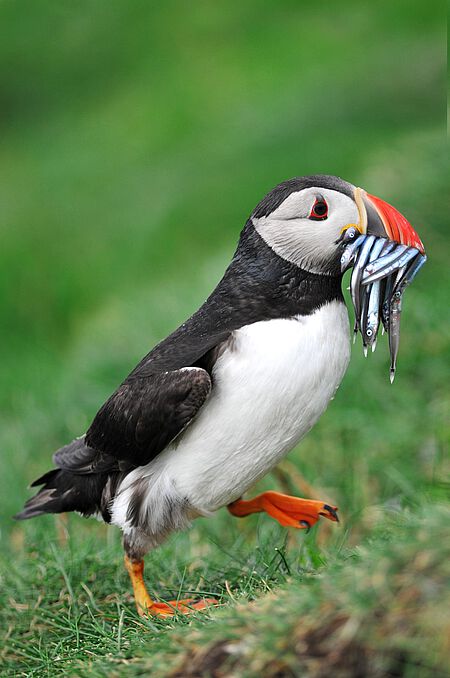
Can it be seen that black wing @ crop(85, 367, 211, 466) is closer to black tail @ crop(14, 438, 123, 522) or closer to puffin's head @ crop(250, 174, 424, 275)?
black tail @ crop(14, 438, 123, 522)

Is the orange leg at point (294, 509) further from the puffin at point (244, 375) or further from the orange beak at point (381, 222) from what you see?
the orange beak at point (381, 222)

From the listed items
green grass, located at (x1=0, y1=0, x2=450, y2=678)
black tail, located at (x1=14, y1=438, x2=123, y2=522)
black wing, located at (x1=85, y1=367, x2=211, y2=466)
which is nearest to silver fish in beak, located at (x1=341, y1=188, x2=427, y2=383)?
black wing, located at (x1=85, y1=367, x2=211, y2=466)

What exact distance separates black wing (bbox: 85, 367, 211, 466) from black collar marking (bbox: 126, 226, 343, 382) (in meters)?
0.07

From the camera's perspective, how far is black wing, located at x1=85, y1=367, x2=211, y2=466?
12.1 ft

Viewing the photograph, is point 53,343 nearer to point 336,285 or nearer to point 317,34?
point 317,34

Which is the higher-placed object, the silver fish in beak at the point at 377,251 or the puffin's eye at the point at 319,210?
the puffin's eye at the point at 319,210

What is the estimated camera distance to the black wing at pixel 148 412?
3688 mm

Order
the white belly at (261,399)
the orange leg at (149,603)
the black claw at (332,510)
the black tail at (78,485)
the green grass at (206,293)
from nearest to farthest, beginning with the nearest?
the green grass at (206,293)
the white belly at (261,399)
the orange leg at (149,603)
the black claw at (332,510)
the black tail at (78,485)

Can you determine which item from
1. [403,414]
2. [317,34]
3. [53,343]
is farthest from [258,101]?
[403,414]

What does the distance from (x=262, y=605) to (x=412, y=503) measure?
1.55m

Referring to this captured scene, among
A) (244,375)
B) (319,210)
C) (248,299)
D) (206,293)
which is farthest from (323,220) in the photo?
(206,293)

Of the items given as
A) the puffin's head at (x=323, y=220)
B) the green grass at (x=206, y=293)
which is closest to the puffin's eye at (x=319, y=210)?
the puffin's head at (x=323, y=220)

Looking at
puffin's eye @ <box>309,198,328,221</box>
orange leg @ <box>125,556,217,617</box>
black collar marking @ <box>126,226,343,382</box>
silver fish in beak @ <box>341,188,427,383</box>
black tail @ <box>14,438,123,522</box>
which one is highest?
puffin's eye @ <box>309,198,328,221</box>

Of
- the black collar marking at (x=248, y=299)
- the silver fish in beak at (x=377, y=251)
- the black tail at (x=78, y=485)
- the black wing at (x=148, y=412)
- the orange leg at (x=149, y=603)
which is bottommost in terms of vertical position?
the orange leg at (x=149, y=603)
